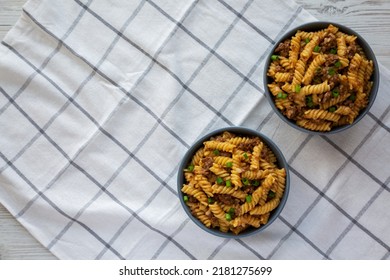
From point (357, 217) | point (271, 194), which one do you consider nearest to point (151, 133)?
point (271, 194)

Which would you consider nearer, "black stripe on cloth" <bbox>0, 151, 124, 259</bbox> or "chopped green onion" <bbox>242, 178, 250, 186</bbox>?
"chopped green onion" <bbox>242, 178, 250, 186</bbox>

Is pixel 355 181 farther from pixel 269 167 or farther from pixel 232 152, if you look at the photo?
pixel 232 152

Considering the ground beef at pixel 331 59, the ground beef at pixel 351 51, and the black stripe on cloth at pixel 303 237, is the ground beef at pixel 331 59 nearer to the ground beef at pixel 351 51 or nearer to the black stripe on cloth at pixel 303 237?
the ground beef at pixel 351 51

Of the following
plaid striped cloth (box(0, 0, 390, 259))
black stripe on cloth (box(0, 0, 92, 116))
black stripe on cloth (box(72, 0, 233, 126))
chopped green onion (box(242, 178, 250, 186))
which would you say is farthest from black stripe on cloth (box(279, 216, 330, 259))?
black stripe on cloth (box(0, 0, 92, 116))

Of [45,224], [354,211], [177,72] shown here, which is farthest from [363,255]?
[45,224]

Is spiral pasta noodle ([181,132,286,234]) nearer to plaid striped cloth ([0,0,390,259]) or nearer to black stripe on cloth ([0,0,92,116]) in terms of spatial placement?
plaid striped cloth ([0,0,390,259])

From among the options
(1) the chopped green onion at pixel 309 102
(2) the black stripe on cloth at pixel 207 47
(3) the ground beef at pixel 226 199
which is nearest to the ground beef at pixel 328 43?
(1) the chopped green onion at pixel 309 102
